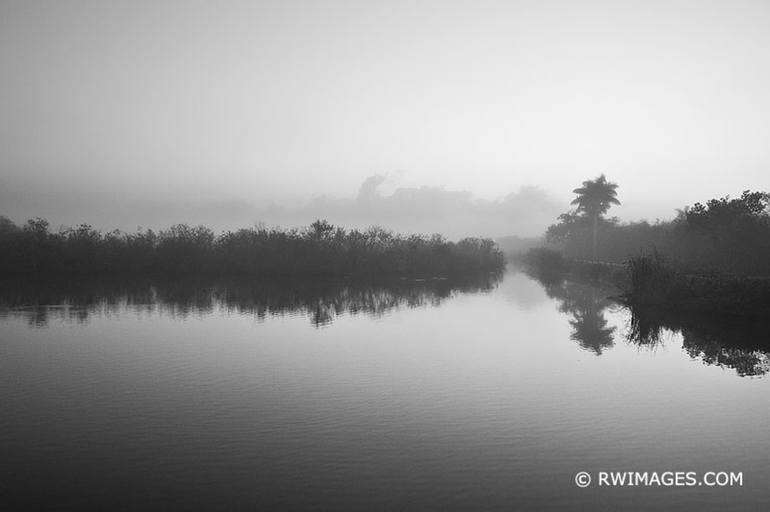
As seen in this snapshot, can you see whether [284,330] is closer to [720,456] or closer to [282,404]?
[282,404]

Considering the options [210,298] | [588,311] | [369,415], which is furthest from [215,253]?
[369,415]

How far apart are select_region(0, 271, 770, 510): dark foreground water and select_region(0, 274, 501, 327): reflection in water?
4393mm

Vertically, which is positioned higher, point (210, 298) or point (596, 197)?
point (596, 197)

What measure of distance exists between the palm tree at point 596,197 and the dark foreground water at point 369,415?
193 feet

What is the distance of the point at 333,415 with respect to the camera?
36.5ft

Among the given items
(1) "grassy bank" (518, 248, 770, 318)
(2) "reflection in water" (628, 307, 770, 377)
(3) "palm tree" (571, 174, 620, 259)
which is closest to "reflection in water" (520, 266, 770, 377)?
(2) "reflection in water" (628, 307, 770, 377)

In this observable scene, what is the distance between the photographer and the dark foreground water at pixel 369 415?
765 centimetres

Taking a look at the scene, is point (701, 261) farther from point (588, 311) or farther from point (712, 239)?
point (588, 311)

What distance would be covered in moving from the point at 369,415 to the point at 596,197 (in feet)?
243

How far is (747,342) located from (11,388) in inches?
966

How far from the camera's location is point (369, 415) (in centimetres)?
1119

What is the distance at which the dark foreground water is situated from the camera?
25.1ft

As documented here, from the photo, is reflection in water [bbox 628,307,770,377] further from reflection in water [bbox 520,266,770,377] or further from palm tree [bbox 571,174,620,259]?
palm tree [bbox 571,174,620,259]

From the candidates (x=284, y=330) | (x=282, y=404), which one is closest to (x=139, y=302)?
(x=284, y=330)
